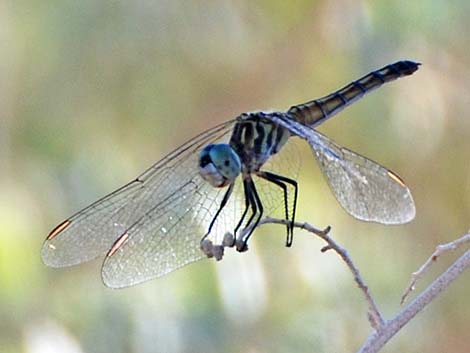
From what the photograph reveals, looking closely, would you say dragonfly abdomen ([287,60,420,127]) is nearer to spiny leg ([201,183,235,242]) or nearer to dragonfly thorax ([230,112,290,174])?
dragonfly thorax ([230,112,290,174])

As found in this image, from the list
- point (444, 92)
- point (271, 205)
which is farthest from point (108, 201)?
point (444, 92)

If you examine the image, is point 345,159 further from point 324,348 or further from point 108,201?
point 324,348

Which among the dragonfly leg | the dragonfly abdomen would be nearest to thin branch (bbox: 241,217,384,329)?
the dragonfly leg

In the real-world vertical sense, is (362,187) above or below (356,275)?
above

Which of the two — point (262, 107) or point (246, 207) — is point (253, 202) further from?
point (262, 107)

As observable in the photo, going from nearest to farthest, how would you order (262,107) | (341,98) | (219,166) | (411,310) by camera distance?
(411,310) → (219,166) → (341,98) → (262,107)

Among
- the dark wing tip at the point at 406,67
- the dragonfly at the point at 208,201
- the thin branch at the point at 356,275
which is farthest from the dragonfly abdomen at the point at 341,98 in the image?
the thin branch at the point at 356,275

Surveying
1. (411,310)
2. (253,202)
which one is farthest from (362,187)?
(411,310)

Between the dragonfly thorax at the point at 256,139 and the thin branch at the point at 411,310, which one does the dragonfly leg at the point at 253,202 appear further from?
the thin branch at the point at 411,310
